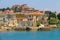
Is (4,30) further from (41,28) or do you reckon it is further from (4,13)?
(4,13)

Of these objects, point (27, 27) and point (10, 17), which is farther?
point (10, 17)

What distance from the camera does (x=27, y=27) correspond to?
496 inches

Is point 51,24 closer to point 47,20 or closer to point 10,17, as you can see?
point 47,20

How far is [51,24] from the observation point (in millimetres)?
13938

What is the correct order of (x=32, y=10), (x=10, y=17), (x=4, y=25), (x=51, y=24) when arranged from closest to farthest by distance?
1. (x=4, y=25)
2. (x=51, y=24)
3. (x=10, y=17)
4. (x=32, y=10)

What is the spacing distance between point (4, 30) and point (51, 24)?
3.17m

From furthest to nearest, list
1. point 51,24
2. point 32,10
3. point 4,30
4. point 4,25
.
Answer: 1. point 32,10
2. point 51,24
3. point 4,25
4. point 4,30

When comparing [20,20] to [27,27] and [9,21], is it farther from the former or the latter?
[27,27]

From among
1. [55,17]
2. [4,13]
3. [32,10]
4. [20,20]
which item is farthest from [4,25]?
[32,10]

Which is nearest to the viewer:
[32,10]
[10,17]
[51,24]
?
[51,24]

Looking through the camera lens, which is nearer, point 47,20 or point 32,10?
point 47,20

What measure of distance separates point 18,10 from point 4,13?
289cm

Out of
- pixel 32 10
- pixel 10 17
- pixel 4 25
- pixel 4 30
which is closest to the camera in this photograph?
pixel 4 30

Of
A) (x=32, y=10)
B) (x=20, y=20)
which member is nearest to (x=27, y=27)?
(x=20, y=20)
